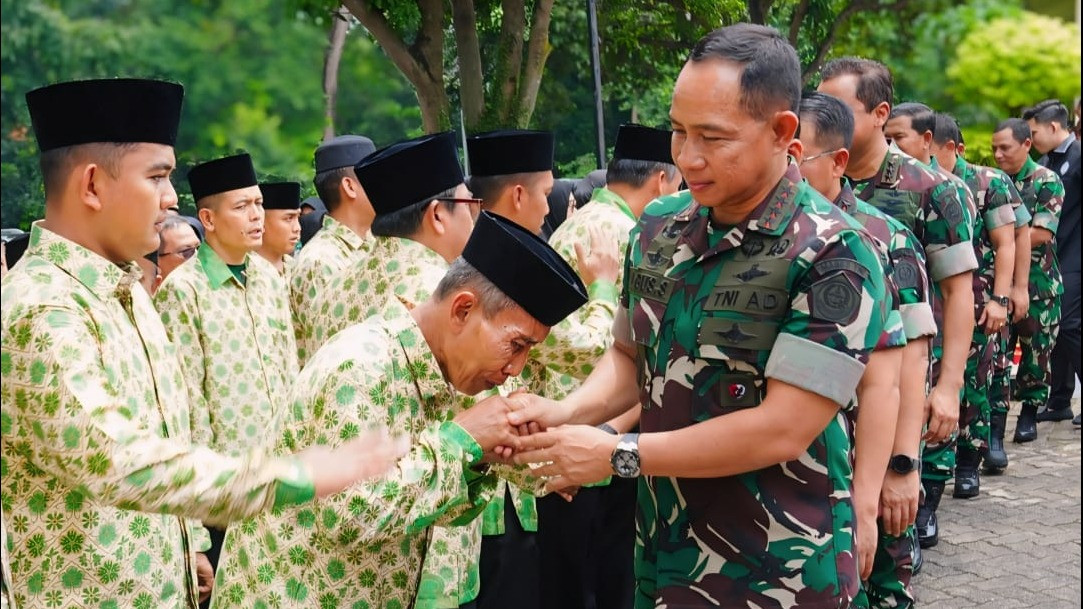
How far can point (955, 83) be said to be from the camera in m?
3.86

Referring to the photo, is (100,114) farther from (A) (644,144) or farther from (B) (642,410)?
(A) (644,144)

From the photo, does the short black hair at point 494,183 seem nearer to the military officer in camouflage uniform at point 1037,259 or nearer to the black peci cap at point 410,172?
the black peci cap at point 410,172

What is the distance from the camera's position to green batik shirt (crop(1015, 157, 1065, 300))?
8.61 metres

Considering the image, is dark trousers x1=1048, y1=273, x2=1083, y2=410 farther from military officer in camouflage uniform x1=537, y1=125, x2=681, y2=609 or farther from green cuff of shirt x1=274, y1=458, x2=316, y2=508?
green cuff of shirt x1=274, y1=458, x2=316, y2=508

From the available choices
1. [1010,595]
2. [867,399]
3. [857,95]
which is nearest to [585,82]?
[857,95]

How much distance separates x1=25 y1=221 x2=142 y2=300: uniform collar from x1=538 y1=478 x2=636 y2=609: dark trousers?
9.10 feet

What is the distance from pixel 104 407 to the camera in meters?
2.20

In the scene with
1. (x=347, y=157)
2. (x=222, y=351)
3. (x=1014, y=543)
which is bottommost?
(x=1014, y=543)

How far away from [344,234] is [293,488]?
13.2ft

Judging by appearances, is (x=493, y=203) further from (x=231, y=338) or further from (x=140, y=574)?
(x=140, y=574)

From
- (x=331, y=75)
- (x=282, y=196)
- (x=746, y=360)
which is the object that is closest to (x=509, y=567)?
(x=746, y=360)

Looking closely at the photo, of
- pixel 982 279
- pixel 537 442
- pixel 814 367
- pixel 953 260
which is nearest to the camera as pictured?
pixel 814 367

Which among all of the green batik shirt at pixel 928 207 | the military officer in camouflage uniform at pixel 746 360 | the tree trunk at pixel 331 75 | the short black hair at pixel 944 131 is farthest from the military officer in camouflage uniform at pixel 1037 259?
the tree trunk at pixel 331 75

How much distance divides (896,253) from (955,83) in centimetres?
64
